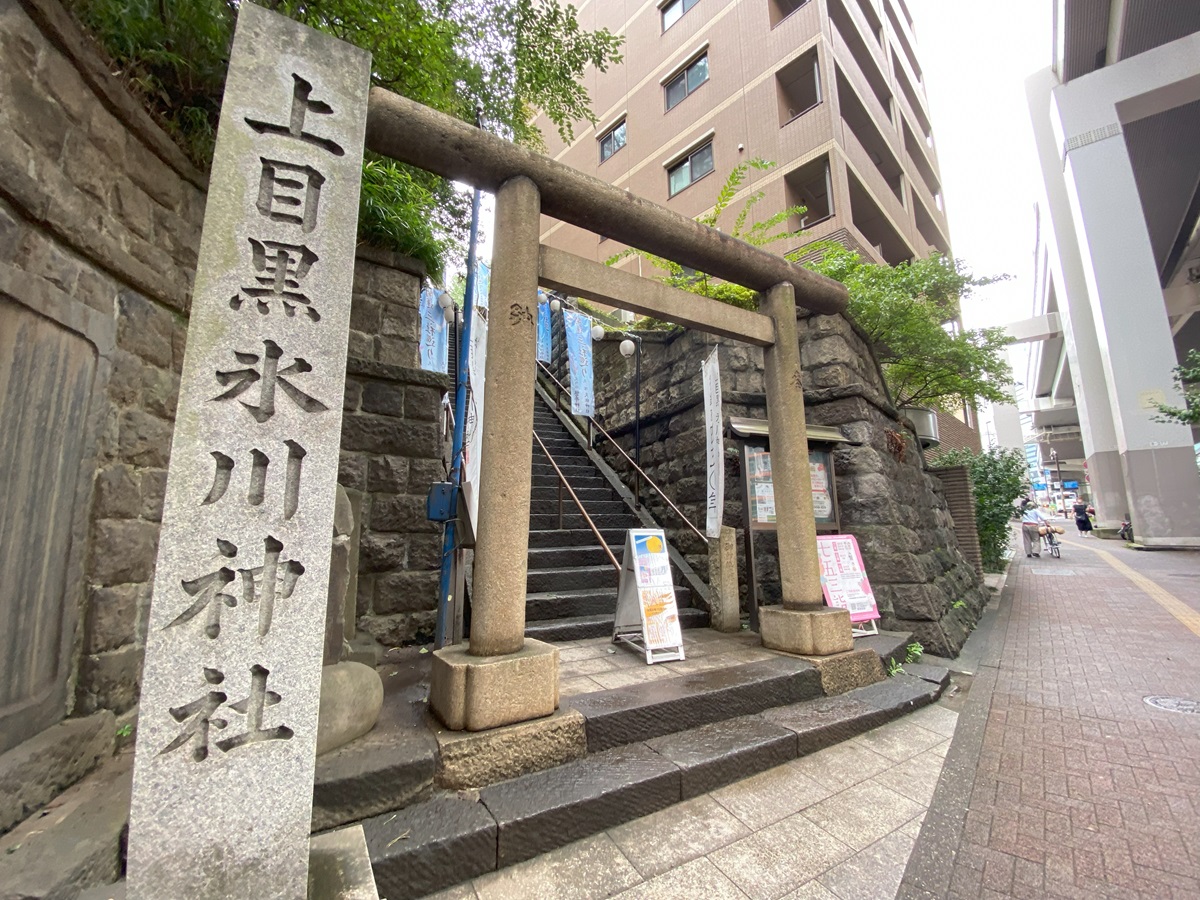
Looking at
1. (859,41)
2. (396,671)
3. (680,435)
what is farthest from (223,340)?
(859,41)

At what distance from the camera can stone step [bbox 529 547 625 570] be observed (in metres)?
5.26

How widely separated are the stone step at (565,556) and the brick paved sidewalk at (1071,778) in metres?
3.20

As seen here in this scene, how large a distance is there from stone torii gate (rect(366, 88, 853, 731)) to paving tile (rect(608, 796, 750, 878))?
0.71 m

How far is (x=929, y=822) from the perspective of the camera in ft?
7.97

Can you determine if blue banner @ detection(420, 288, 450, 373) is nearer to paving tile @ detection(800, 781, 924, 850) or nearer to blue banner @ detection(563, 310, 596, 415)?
blue banner @ detection(563, 310, 596, 415)

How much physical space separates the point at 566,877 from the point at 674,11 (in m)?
22.7

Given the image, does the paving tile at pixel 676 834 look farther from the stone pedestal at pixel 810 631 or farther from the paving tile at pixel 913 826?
the stone pedestal at pixel 810 631

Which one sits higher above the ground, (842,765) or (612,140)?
(612,140)

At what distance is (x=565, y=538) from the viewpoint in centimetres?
583

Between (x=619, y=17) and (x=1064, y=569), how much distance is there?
2323 centimetres

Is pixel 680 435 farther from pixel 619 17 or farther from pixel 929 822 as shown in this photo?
pixel 619 17

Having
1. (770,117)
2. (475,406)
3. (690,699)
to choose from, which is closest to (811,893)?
(690,699)

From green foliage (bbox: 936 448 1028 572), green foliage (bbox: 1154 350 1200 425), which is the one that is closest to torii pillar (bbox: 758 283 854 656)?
green foliage (bbox: 936 448 1028 572)

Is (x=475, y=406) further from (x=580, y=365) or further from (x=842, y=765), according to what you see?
(x=580, y=365)
